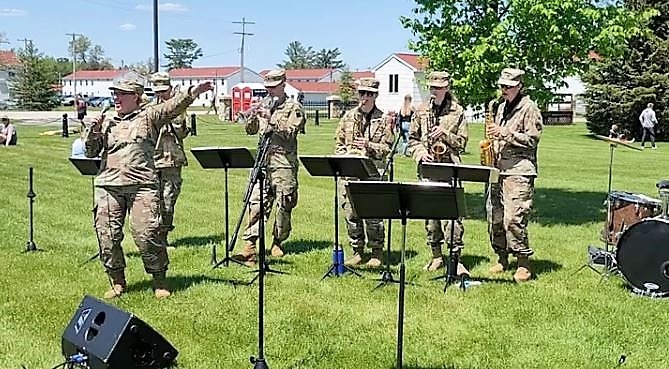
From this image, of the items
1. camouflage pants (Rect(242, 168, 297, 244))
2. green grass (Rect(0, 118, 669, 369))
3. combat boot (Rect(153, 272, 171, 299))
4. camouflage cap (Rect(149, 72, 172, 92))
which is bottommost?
green grass (Rect(0, 118, 669, 369))

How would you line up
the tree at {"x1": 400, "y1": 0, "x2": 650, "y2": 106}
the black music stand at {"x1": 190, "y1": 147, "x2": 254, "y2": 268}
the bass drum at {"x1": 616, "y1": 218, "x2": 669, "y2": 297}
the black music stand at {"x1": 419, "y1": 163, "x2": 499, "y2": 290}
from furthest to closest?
the tree at {"x1": 400, "y1": 0, "x2": 650, "y2": 106}
the black music stand at {"x1": 190, "y1": 147, "x2": 254, "y2": 268}
the bass drum at {"x1": 616, "y1": 218, "x2": 669, "y2": 297}
the black music stand at {"x1": 419, "y1": 163, "x2": 499, "y2": 290}

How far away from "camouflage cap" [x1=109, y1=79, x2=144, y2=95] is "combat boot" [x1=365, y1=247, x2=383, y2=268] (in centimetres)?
328

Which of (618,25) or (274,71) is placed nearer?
(274,71)

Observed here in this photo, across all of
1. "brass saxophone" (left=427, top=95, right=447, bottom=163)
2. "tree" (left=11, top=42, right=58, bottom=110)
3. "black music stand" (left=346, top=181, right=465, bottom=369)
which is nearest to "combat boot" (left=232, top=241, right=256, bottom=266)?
"brass saxophone" (left=427, top=95, right=447, bottom=163)

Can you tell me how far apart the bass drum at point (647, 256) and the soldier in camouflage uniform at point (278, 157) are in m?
3.52

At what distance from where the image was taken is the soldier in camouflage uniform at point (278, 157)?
342 inches

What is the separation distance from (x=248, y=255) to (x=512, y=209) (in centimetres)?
303

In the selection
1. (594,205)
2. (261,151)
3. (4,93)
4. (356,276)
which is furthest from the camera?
(4,93)

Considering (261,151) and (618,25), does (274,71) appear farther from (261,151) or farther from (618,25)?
(618,25)

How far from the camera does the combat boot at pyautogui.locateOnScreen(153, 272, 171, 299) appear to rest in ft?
25.2

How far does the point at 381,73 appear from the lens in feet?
211

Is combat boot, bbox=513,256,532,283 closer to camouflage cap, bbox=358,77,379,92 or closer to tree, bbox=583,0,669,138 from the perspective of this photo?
camouflage cap, bbox=358,77,379,92

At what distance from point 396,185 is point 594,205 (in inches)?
407

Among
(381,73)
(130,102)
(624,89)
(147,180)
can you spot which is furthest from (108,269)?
(381,73)
